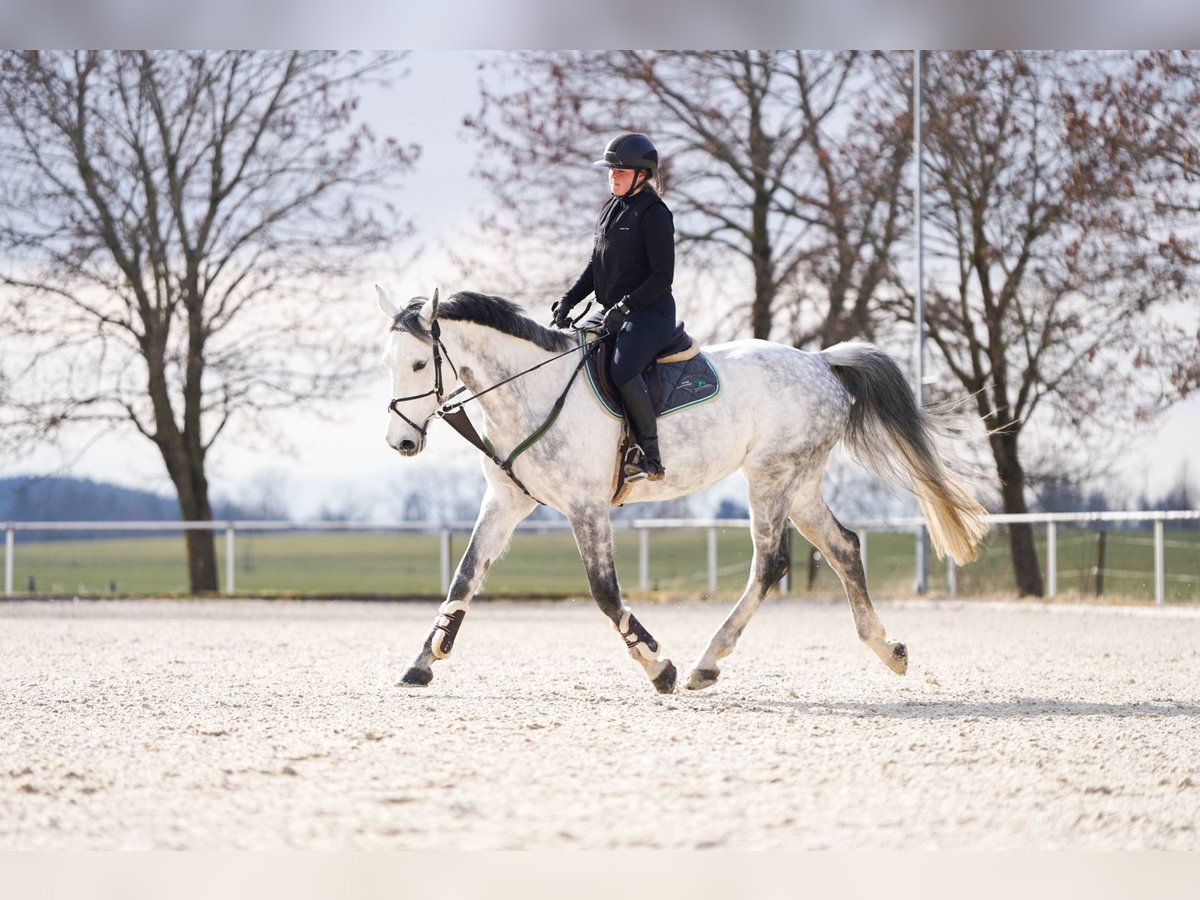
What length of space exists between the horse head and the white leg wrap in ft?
2.83

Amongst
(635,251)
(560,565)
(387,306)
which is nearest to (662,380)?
(635,251)

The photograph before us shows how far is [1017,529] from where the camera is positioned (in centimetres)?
1952

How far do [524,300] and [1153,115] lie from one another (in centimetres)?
847

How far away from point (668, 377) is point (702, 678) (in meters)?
1.51

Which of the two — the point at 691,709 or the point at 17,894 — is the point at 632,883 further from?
the point at 691,709

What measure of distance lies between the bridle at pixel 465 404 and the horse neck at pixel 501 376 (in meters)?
0.03

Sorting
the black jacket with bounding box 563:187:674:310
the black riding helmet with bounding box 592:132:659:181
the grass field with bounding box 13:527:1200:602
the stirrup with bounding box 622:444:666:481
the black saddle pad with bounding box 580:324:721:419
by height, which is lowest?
the grass field with bounding box 13:527:1200:602

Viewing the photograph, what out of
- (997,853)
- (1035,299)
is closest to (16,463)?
(1035,299)

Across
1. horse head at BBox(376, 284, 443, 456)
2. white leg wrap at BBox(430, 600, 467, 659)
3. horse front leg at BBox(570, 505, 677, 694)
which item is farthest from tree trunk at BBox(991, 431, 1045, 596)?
horse head at BBox(376, 284, 443, 456)

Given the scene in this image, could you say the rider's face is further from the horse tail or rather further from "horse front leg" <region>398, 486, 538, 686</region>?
the horse tail

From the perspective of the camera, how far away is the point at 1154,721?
20.1 feet

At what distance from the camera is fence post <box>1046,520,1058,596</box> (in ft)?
54.2

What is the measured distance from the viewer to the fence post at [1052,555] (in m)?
16.5

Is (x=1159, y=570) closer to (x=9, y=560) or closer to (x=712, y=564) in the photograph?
(x=712, y=564)
